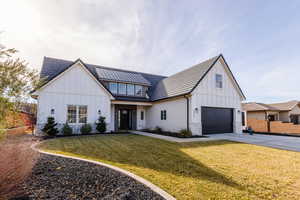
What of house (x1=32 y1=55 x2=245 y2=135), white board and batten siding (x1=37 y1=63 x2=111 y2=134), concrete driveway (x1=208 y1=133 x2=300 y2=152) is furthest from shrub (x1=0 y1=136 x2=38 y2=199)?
concrete driveway (x1=208 y1=133 x2=300 y2=152)

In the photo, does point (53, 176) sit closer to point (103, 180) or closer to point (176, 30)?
point (103, 180)

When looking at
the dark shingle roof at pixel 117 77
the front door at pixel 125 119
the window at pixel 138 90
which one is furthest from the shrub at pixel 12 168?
the window at pixel 138 90

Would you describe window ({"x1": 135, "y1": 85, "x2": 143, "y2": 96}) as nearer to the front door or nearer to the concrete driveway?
the front door

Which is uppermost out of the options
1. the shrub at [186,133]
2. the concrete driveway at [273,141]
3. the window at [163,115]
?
the window at [163,115]

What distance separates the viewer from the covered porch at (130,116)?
53.2 ft

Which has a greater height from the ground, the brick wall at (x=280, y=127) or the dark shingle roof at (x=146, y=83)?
the dark shingle roof at (x=146, y=83)

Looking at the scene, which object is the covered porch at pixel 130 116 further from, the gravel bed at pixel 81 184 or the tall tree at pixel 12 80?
the tall tree at pixel 12 80

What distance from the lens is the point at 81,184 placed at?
3.10 m

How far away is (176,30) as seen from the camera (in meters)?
11.3

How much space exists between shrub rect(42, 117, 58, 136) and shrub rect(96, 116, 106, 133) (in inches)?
127

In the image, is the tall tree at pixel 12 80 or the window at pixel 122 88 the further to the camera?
the window at pixel 122 88

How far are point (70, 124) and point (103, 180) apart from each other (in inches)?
418

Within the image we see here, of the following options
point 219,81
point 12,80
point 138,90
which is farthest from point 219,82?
point 12,80

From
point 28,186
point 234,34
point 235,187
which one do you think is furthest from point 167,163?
point 234,34
